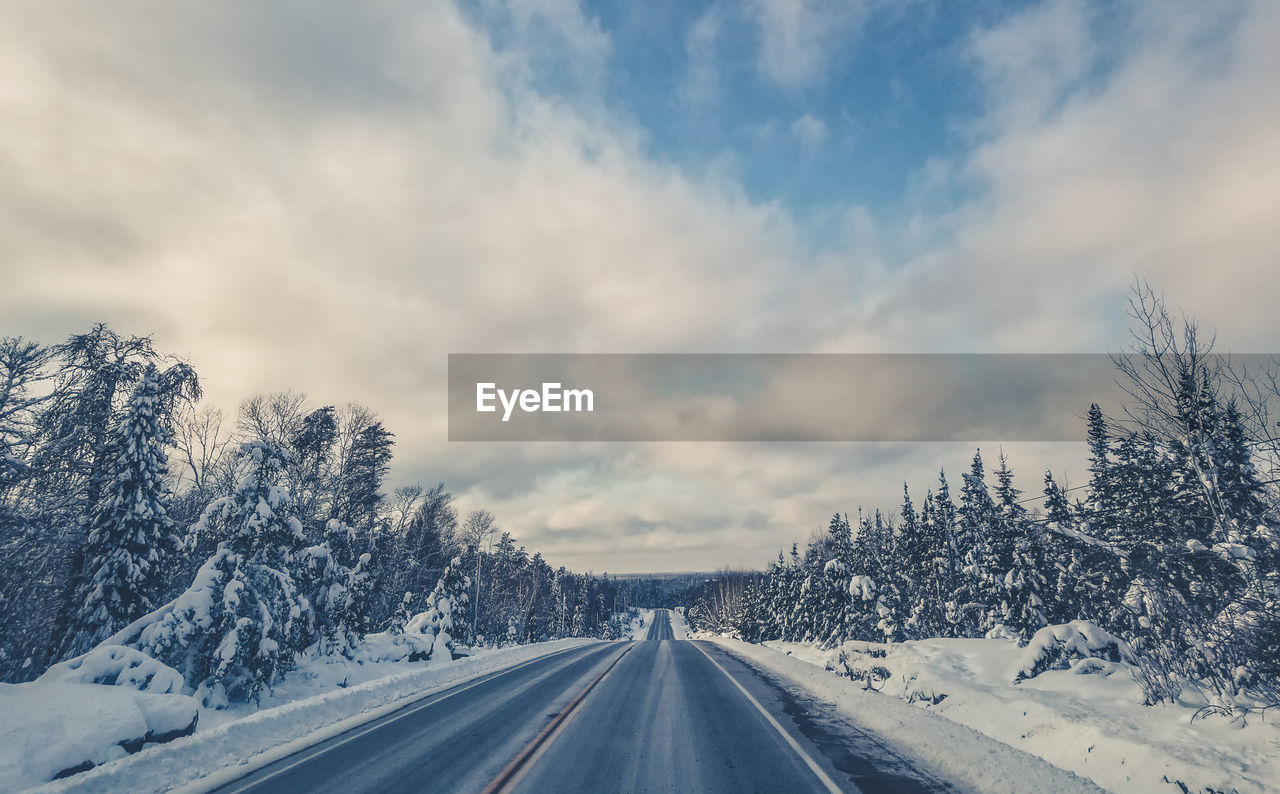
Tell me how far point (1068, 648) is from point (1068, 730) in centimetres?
687

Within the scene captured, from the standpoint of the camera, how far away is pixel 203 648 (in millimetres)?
13516

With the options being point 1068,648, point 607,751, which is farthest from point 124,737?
point 1068,648

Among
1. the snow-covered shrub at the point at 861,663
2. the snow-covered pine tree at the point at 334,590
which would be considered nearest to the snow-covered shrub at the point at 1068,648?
the snow-covered shrub at the point at 861,663

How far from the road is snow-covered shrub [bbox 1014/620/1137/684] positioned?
6.91m

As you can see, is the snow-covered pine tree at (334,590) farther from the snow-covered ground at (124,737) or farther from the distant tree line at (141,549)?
the snow-covered ground at (124,737)

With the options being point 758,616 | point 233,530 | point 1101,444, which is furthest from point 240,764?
point 758,616

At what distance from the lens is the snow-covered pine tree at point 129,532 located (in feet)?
52.4

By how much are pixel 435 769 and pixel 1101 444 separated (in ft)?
155

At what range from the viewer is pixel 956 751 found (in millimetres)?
8188

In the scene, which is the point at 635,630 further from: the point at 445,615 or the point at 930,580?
the point at 445,615

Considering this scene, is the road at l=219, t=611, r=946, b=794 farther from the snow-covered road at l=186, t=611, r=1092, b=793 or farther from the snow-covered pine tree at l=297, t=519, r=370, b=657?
the snow-covered pine tree at l=297, t=519, r=370, b=657

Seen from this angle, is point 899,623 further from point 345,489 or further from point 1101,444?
point 345,489

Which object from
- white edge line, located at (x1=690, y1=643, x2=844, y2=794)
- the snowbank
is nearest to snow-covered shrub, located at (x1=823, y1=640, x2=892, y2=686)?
the snowbank

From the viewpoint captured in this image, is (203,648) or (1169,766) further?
(203,648)
